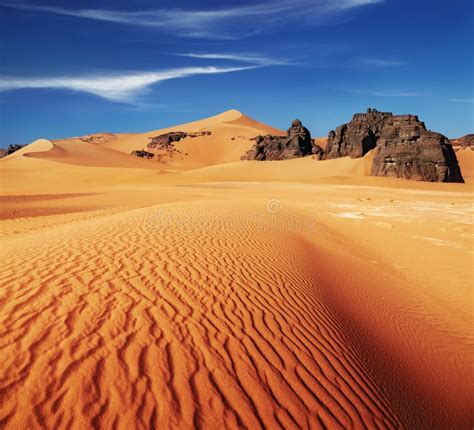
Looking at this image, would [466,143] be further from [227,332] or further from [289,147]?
[227,332]

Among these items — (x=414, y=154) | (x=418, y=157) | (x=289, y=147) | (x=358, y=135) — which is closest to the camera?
(x=418, y=157)

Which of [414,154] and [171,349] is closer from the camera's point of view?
[171,349]

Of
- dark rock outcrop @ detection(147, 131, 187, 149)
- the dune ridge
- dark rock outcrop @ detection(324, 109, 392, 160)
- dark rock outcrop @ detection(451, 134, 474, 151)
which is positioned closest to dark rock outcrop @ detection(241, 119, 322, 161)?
dark rock outcrop @ detection(324, 109, 392, 160)

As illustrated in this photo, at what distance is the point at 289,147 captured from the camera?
218 feet

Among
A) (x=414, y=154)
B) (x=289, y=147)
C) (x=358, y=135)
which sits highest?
(x=358, y=135)

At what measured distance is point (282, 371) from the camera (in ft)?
12.1

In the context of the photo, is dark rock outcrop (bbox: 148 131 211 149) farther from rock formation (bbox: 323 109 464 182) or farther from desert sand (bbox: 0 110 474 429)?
desert sand (bbox: 0 110 474 429)

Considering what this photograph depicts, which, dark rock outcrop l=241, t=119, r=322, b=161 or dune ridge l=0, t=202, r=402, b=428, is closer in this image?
dune ridge l=0, t=202, r=402, b=428

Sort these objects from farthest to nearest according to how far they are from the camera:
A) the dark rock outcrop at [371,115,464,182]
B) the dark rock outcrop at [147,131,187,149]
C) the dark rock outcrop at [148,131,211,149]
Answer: the dark rock outcrop at [148,131,211,149], the dark rock outcrop at [147,131,187,149], the dark rock outcrop at [371,115,464,182]

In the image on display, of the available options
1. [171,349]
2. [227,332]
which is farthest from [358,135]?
[171,349]

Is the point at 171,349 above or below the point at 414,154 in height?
below

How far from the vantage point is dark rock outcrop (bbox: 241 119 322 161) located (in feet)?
215

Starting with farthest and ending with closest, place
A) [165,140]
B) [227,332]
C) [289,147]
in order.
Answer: [165,140] < [289,147] < [227,332]

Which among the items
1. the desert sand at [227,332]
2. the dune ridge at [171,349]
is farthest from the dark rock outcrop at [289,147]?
the dune ridge at [171,349]
